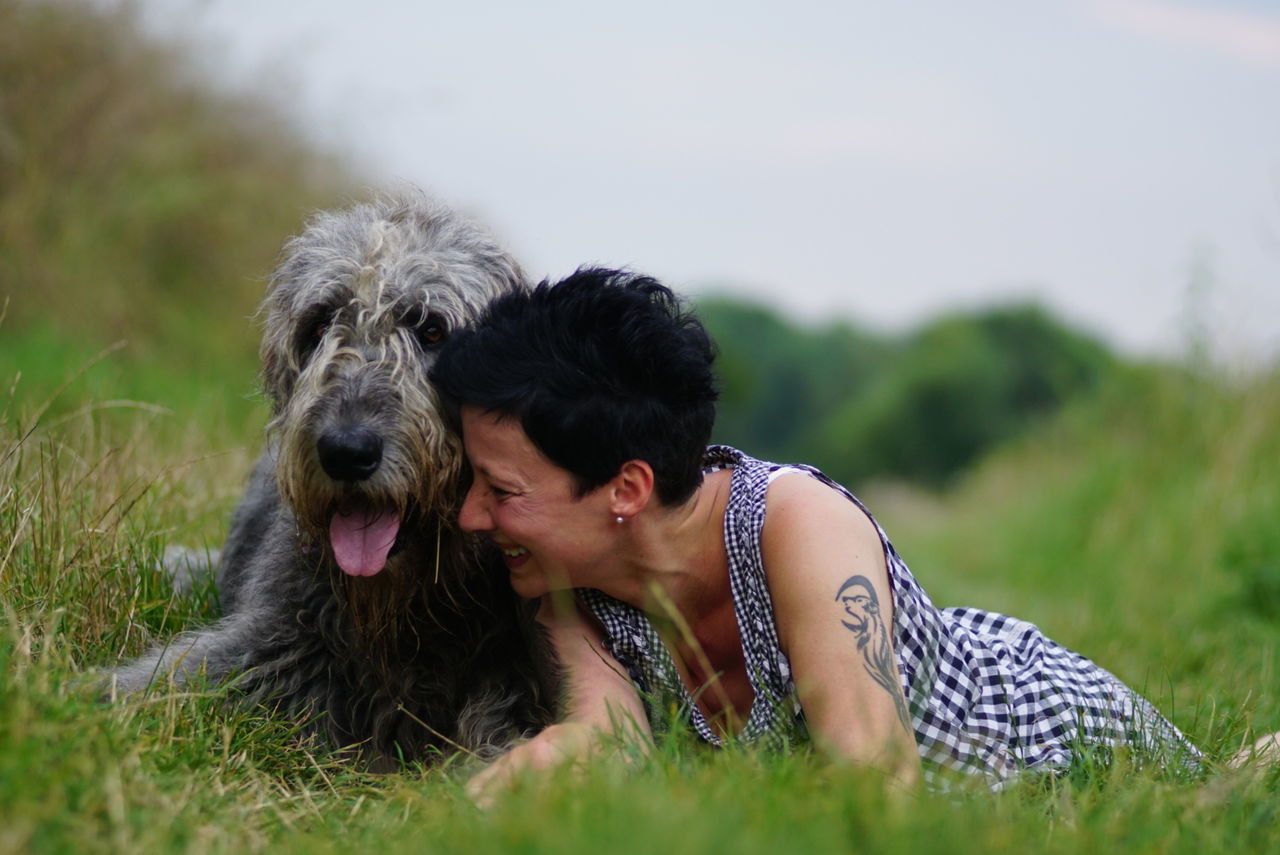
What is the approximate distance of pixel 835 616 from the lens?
384cm

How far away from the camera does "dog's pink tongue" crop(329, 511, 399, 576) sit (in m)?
3.85

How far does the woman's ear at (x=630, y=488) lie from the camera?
13.4 feet

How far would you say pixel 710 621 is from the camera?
4.56 meters

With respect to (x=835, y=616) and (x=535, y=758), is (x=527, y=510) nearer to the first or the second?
(x=535, y=758)

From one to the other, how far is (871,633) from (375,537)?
1.52m

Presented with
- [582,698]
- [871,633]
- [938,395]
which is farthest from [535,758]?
[938,395]

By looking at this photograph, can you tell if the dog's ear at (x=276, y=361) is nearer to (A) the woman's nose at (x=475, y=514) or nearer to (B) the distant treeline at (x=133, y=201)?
(A) the woman's nose at (x=475, y=514)

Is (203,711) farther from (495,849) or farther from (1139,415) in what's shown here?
(1139,415)

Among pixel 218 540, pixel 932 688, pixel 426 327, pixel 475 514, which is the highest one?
pixel 426 327

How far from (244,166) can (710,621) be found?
411 inches

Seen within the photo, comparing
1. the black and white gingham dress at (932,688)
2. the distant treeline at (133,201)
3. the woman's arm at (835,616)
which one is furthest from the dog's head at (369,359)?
the distant treeline at (133,201)

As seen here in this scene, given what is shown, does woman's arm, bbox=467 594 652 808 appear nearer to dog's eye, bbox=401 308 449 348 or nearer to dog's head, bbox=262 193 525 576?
dog's head, bbox=262 193 525 576

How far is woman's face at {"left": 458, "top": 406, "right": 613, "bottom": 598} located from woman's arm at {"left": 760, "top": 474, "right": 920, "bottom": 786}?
591mm

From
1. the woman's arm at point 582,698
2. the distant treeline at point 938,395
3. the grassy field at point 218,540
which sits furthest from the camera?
the distant treeline at point 938,395
